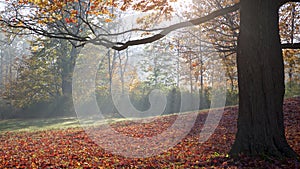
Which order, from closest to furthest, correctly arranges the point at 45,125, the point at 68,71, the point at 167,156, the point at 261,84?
the point at 261,84
the point at 167,156
the point at 45,125
the point at 68,71

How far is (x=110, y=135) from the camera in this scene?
10.9m

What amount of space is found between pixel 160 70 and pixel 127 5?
2083 cm

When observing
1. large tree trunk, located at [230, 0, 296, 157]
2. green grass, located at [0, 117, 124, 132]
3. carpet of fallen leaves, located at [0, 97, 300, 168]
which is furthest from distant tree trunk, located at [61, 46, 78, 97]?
large tree trunk, located at [230, 0, 296, 157]

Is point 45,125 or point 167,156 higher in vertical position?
point 45,125

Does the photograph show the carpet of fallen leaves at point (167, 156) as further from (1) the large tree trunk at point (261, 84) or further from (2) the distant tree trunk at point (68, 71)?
(2) the distant tree trunk at point (68, 71)

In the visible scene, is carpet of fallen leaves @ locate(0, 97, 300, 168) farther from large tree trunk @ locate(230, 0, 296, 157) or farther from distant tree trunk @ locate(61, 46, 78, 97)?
distant tree trunk @ locate(61, 46, 78, 97)

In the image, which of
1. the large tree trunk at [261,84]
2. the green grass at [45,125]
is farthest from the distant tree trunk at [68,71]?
the large tree trunk at [261,84]

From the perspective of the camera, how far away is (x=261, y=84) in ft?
17.2

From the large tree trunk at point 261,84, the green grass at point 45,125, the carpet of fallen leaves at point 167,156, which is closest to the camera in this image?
the carpet of fallen leaves at point 167,156

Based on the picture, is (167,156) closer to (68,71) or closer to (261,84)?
(261,84)

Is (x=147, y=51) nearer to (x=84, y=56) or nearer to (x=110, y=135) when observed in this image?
(x=84, y=56)

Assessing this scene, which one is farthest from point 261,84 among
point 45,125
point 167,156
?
point 45,125

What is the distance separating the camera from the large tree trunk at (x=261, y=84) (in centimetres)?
524

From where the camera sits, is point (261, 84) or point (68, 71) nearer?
point (261, 84)
